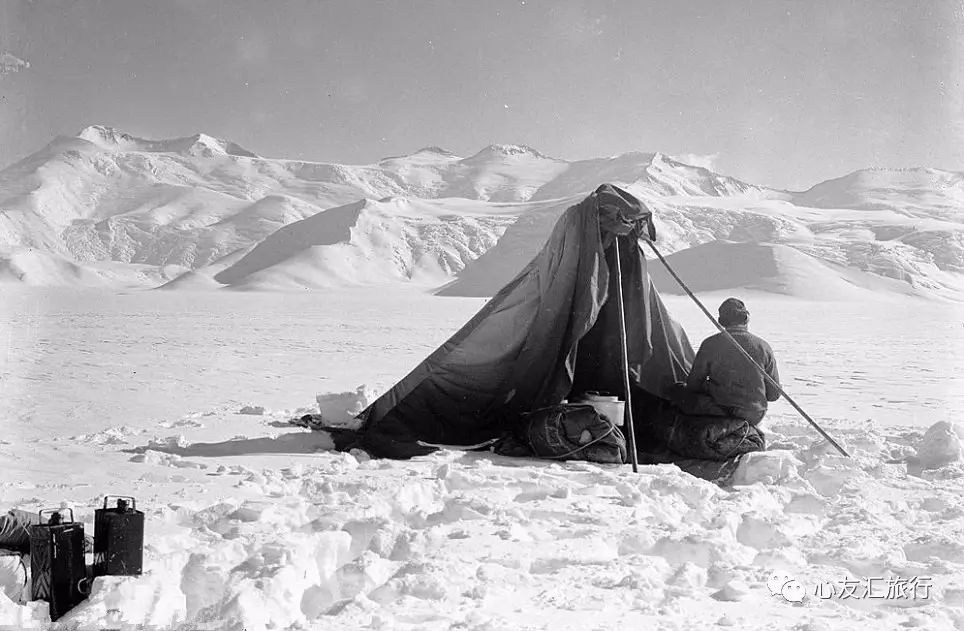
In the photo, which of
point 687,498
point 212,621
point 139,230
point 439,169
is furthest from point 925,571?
point 439,169

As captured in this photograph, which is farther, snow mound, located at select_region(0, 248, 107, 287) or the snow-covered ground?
snow mound, located at select_region(0, 248, 107, 287)

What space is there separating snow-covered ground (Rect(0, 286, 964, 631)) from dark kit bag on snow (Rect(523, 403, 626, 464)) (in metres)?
0.18

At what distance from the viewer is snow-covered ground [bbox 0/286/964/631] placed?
118 inches

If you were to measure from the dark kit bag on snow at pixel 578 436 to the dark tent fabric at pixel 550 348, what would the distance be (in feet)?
0.98

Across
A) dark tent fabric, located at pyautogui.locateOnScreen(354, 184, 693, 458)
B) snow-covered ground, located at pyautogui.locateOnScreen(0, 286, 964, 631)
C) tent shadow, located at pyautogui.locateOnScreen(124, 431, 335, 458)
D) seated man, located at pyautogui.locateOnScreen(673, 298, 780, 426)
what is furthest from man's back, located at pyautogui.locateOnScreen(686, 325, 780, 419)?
tent shadow, located at pyautogui.locateOnScreen(124, 431, 335, 458)

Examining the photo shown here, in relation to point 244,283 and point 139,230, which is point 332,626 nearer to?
point 244,283

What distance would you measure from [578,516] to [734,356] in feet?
7.18

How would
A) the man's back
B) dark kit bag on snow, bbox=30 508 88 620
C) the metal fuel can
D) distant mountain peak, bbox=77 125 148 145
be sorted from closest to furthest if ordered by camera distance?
dark kit bag on snow, bbox=30 508 88 620 < the metal fuel can < the man's back < distant mountain peak, bbox=77 125 148 145

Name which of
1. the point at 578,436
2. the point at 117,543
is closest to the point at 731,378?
the point at 578,436

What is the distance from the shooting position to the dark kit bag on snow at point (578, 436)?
5.86m

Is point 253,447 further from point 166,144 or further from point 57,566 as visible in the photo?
point 166,144

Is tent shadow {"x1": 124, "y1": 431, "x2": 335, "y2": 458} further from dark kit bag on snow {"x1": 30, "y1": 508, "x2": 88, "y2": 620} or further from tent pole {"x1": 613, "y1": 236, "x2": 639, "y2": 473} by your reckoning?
dark kit bag on snow {"x1": 30, "y1": 508, "x2": 88, "y2": 620}

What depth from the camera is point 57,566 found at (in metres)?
2.80

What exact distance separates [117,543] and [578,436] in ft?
11.7
